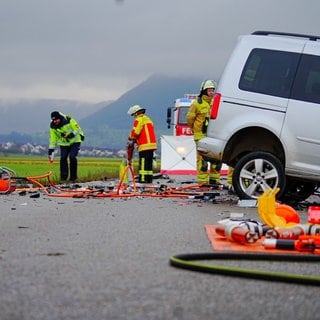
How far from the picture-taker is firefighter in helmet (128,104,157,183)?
15962mm

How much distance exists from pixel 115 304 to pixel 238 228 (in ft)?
7.54

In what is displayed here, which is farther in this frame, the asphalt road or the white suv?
the white suv

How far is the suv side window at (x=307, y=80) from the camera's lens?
1034cm

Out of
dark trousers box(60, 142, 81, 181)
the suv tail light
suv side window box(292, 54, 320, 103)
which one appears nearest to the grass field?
dark trousers box(60, 142, 81, 181)

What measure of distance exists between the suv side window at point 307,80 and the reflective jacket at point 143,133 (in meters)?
5.87

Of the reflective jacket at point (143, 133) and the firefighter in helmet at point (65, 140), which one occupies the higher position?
the reflective jacket at point (143, 133)

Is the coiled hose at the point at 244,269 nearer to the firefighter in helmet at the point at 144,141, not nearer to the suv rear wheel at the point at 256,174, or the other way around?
the suv rear wheel at the point at 256,174

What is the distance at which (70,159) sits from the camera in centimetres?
1903

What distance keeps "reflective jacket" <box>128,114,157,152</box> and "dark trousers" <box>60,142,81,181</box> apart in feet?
10.7

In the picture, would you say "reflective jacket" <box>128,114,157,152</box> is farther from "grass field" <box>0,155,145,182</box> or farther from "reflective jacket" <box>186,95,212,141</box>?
"grass field" <box>0,155,145,182</box>

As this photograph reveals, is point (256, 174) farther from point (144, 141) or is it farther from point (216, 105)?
point (144, 141)

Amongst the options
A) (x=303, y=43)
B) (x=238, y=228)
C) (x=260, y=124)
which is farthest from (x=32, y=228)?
(x=303, y=43)

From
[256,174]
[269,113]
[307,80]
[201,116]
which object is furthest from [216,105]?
[201,116]

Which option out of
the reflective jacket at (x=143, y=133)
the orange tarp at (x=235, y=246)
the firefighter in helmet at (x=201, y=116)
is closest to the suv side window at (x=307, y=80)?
the firefighter in helmet at (x=201, y=116)
